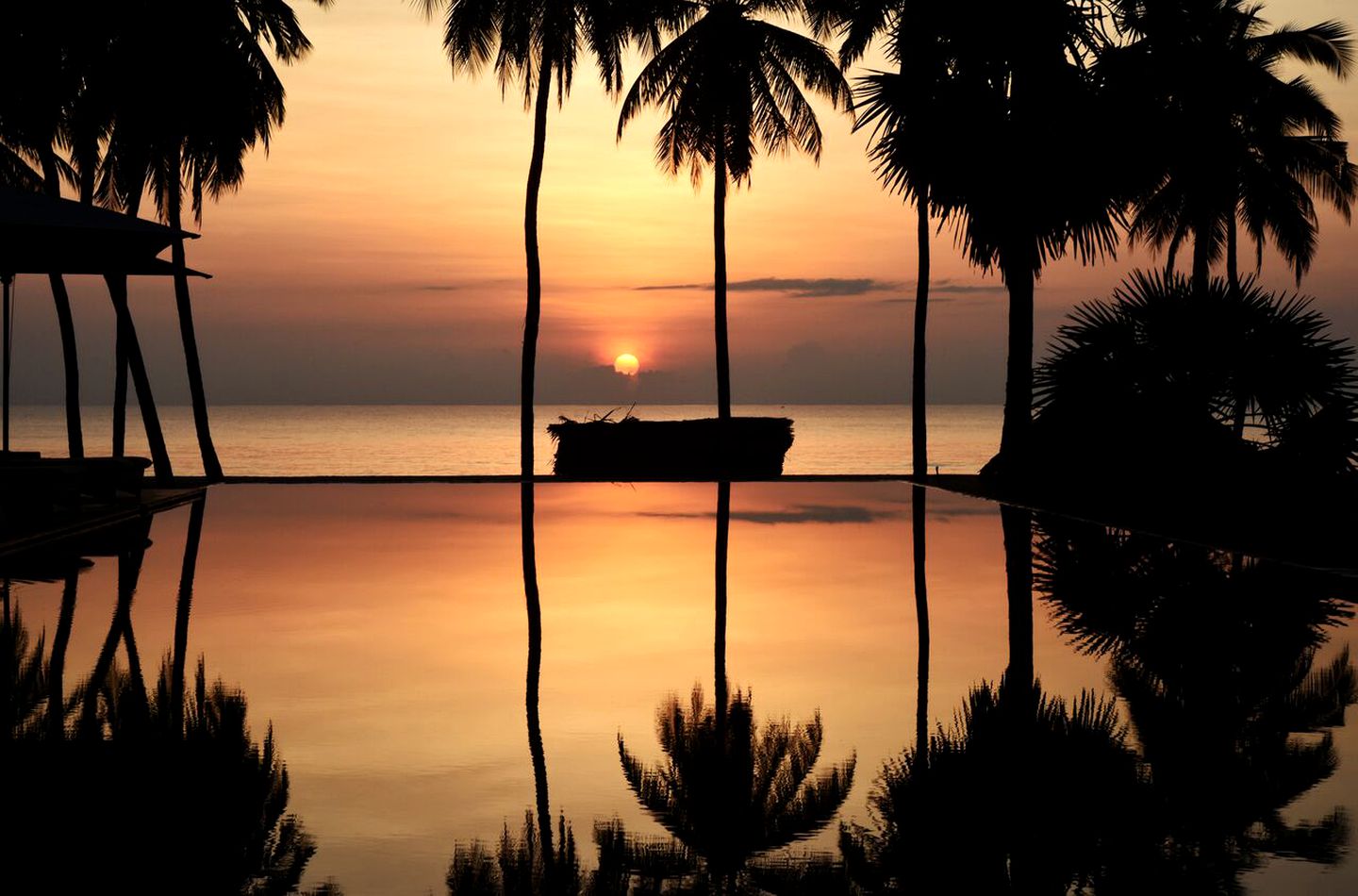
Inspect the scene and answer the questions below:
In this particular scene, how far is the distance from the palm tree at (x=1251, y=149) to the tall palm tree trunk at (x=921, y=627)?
19.7m

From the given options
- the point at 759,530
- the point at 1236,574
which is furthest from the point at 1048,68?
the point at 1236,574

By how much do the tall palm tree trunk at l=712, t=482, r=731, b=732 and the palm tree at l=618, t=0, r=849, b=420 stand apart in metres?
11.6

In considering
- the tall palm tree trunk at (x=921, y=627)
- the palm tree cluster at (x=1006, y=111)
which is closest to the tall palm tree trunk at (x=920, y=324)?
the palm tree cluster at (x=1006, y=111)

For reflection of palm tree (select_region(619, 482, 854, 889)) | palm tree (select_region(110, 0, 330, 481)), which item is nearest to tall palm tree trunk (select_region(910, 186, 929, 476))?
palm tree (select_region(110, 0, 330, 481))

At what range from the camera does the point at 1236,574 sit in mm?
13250

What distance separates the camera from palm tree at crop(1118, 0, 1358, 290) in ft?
121

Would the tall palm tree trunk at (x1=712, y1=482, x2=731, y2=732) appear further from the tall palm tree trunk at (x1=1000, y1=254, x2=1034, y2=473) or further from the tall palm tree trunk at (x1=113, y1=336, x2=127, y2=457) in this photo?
the tall palm tree trunk at (x1=113, y1=336, x2=127, y2=457)

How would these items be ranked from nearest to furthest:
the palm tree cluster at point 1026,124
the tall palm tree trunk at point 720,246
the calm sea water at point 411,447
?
the palm tree cluster at point 1026,124
the tall palm tree trunk at point 720,246
the calm sea water at point 411,447

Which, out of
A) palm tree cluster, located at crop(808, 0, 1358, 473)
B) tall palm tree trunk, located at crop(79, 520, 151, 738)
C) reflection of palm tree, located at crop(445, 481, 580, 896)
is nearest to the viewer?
reflection of palm tree, located at crop(445, 481, 580, 896)

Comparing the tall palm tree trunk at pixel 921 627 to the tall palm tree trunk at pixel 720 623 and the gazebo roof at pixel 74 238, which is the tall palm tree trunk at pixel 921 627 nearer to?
the tall palm tree trunk at pixel 720 623

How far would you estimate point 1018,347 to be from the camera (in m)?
24.3

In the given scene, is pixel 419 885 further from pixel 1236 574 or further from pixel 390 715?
pixel 1236 574

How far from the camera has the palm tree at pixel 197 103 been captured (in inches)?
1050

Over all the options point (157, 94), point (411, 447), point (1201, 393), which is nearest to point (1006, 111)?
point (1201, 393)
